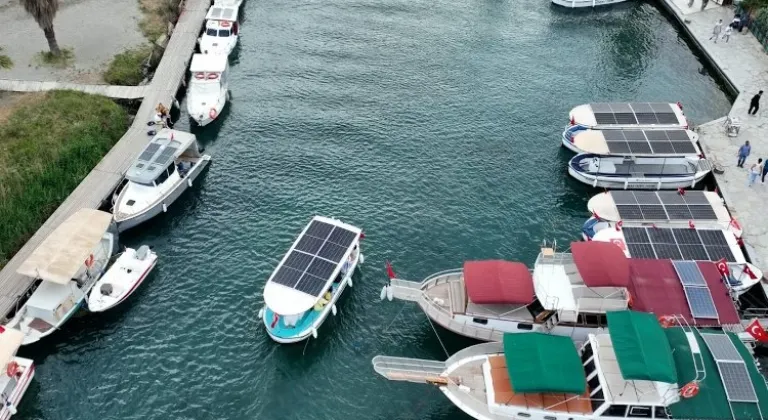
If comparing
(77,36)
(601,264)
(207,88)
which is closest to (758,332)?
(601,264)

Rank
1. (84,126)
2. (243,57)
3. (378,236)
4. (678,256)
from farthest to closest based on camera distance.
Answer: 1. (243,57)
2. (84,126)
3. (378,236)
4. (678,256)

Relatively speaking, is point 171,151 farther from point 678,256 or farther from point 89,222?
point 678,256

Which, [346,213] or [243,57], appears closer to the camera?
[346,213]

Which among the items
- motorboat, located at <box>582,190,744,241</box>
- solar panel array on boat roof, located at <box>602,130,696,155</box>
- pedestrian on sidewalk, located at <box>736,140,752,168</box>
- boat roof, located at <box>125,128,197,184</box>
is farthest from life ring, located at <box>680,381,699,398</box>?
boat roof, located at <box>125,128,197,184</box>

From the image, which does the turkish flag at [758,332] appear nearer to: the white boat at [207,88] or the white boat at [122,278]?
the white boat at [122,278]

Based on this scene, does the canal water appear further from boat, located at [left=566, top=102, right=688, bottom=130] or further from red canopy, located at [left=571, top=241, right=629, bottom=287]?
red canopy, located at [left=571, top=241, right=629, bottom=287]

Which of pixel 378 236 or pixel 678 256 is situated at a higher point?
pixel 678 256

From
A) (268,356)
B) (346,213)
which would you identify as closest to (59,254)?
(268,356)

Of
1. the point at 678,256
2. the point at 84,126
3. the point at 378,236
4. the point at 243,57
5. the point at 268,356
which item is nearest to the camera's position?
the point at 268,356
